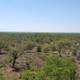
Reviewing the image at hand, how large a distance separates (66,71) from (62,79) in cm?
114

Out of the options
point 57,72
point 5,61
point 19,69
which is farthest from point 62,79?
point 5,61

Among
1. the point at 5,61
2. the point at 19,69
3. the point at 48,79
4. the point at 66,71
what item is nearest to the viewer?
the point at 48,79

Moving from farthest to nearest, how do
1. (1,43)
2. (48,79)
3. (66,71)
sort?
(1,43)
(66,71)
(48,79)

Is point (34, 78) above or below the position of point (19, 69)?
above

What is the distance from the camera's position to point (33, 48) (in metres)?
77.4

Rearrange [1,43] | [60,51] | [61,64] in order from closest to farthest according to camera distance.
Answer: [61,64], [60,51], [1,43]

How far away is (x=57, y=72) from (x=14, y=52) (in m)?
22.1

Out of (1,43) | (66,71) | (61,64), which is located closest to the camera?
(66,71)

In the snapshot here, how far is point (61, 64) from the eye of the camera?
25031mm

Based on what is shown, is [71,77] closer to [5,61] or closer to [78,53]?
[5,61]

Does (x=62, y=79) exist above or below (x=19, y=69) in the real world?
above

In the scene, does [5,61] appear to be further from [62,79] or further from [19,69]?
[62,79]

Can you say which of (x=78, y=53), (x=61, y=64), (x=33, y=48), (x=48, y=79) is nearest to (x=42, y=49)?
(x=33, y=48)

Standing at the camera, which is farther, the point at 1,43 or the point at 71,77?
the point at 1,43
